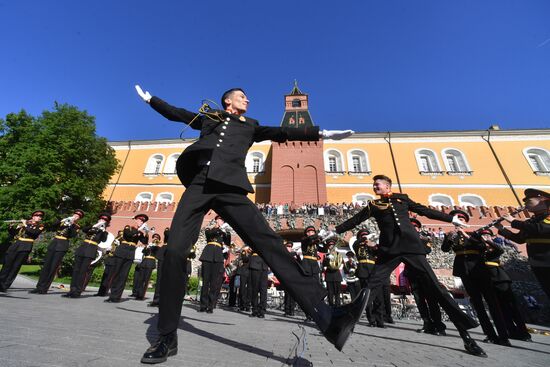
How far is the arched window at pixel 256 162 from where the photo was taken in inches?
1358

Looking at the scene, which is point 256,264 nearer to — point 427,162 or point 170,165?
point 170,165

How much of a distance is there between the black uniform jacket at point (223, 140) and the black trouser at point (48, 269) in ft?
23.7

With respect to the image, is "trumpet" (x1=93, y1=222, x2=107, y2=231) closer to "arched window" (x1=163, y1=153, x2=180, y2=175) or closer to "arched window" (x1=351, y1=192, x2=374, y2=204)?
"arched window" (x1=351, y1=192, x2=374, y2=204)

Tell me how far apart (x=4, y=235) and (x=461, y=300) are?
2795 cm

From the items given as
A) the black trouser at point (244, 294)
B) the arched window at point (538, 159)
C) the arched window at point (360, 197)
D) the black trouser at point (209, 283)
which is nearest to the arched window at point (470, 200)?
the arched window at point (538, 159)

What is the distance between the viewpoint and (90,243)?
322 inches

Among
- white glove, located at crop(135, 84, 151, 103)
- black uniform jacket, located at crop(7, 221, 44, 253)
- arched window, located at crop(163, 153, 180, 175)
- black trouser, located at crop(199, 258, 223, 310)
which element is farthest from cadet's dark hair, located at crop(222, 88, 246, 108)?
arched window, located at crop(163, 153, 180, 175)

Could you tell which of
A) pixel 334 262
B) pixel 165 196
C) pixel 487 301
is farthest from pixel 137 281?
pixel 165 196

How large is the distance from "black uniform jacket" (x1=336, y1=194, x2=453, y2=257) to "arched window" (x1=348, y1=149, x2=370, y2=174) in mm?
28468

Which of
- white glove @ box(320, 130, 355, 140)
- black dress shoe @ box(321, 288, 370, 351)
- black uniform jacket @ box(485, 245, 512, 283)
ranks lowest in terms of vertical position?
black dress shoe @ box(321, 288, 370, 351)

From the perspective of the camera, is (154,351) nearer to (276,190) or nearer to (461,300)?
(461,300)

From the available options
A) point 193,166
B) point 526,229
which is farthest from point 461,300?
point 193,166

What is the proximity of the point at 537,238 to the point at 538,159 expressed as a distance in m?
37.6

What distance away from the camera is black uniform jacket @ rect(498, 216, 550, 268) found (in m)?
4.35
